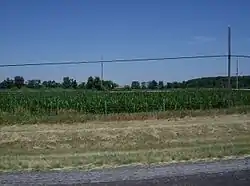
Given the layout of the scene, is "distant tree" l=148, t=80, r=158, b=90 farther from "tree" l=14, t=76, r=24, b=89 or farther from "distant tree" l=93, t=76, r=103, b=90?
"tree" l=14, t=76, r=24, b=89

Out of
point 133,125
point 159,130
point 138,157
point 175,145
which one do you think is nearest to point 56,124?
point 133,125

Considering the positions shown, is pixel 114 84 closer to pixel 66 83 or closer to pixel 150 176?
pixel 66 83

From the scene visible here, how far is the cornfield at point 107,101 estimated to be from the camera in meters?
28.3

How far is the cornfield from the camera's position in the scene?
92.9 feet

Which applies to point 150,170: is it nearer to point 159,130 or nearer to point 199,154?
point 199,154

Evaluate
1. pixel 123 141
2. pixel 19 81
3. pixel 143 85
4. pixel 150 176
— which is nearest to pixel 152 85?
pixel 143 85

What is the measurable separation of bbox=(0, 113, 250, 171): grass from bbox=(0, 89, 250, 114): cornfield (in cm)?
574

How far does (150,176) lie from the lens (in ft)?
27.9

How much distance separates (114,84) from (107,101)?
2.90m

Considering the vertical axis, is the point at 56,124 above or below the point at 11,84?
below

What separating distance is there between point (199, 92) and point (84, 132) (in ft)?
57.6

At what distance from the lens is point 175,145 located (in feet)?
51.8

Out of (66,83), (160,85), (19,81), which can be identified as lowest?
(160,85)

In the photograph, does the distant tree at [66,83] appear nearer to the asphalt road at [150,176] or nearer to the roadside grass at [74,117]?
the roadside grass at [74,117]
